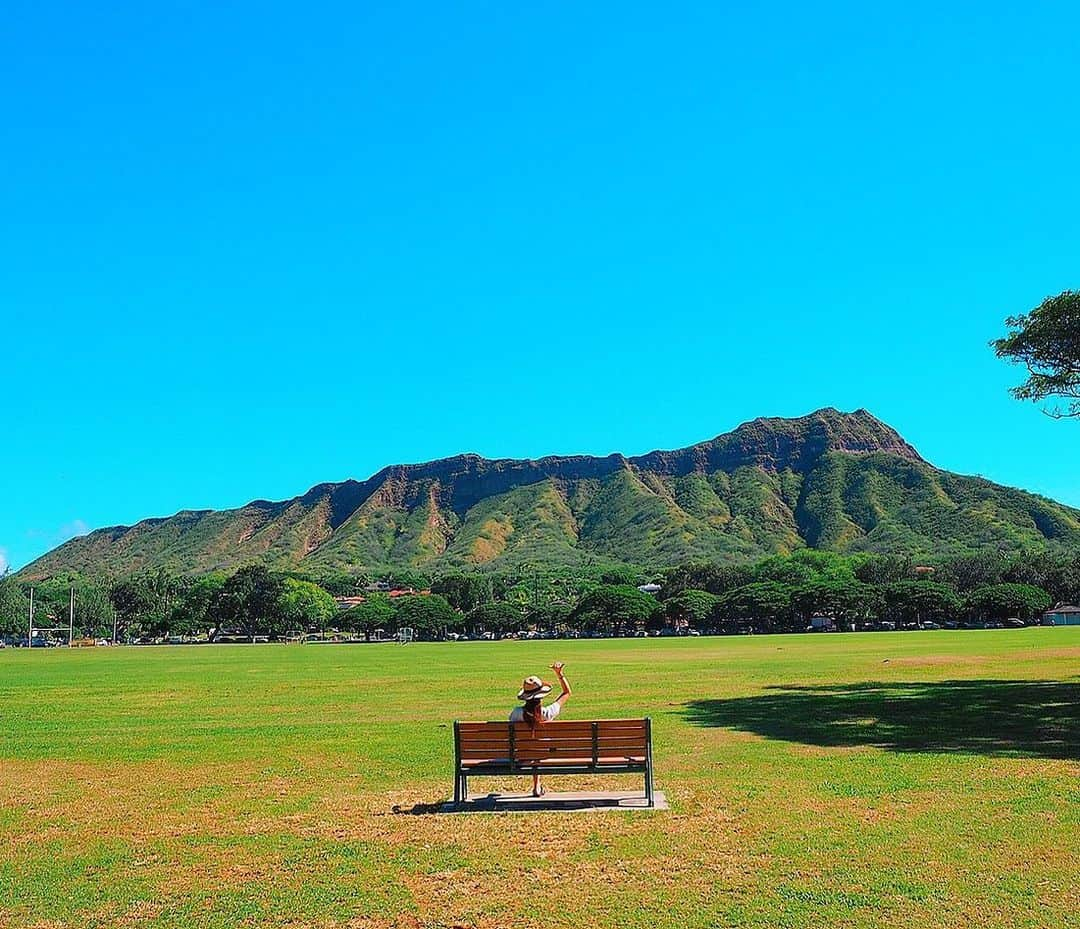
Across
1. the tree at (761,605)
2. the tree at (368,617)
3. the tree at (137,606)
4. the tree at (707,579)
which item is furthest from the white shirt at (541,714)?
the tree at (707,579)

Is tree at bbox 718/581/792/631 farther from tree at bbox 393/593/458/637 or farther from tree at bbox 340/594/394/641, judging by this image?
tree at bbox 340/594/394/641

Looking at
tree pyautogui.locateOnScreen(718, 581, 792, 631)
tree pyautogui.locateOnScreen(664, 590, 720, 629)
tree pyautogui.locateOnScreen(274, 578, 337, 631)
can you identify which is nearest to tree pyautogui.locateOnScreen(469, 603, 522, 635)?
tree pyautogui.locateOnScreen(664, 590, 720, 629)

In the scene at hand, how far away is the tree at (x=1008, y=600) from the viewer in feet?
420

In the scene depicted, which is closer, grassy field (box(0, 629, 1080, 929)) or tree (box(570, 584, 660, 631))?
grassy field (box(0, 629, 1080, 929))

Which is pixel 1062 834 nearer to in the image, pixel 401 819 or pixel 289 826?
pixel 401 819

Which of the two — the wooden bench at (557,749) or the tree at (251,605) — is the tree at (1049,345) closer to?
the wooden bench at (557,749)

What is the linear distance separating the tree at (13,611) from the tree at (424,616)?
172ft

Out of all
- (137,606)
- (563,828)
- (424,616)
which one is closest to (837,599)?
(424,616)

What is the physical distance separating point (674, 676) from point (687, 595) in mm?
102707

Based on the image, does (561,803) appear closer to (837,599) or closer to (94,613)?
(837,599)

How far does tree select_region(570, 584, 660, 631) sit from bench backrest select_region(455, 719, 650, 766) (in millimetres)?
125915

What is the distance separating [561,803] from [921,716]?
12435mm

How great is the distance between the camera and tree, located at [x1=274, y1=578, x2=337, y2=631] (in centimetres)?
14812

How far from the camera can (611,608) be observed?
137 m
